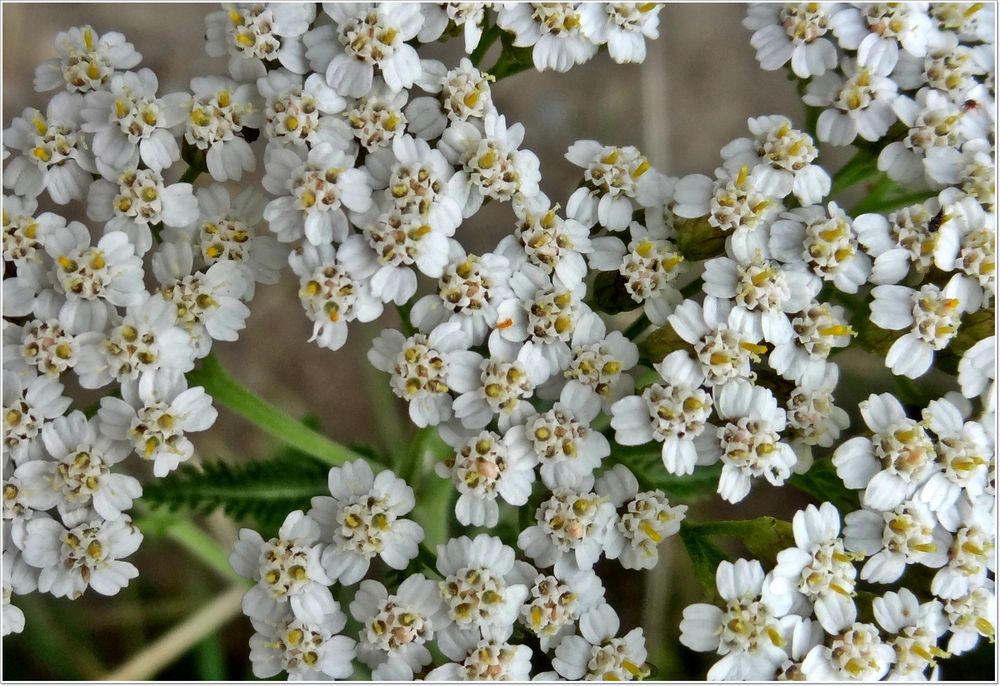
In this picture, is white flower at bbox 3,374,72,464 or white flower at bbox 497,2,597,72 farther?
white flower at bbox 497,2,597,72

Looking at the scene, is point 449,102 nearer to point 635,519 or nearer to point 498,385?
point 498,385

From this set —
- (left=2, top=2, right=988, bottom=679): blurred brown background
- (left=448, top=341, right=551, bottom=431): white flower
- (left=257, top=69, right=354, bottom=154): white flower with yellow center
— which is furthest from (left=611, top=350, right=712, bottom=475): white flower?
(left=2, top=2, right=988, bottom=679): blurred brown background

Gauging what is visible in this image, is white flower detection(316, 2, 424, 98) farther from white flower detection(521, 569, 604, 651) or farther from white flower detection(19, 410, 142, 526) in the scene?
white flower detection(521, 569, 604, 651)

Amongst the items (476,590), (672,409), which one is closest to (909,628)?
(672,409)

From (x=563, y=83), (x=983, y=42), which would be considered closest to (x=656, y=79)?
(x=563, y=83)

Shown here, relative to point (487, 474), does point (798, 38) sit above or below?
above

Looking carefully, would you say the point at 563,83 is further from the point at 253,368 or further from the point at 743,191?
the point at 743,191

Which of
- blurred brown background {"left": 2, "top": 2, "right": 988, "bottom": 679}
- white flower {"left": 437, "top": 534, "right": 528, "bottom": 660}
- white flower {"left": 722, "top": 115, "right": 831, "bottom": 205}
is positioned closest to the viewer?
white flower {"left": 437, "top": 534, "right": 528, "bottom": 660}
